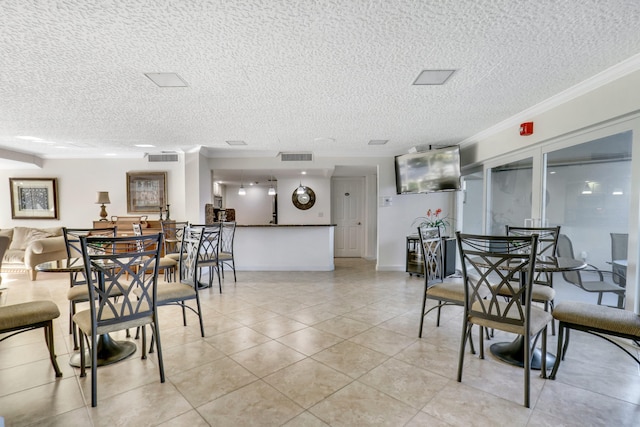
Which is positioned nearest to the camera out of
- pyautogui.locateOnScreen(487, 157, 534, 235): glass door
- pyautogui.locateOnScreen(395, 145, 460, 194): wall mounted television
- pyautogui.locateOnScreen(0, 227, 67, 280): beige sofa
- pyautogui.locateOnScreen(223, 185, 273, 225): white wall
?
pyautogui.locateOnScreen(487, 157, 534, 235): glass door

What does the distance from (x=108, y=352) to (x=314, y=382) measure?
173 cm

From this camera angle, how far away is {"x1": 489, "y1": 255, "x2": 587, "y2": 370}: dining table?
7.45ft

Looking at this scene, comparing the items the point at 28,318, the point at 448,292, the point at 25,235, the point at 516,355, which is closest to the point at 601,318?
the point at 516,355

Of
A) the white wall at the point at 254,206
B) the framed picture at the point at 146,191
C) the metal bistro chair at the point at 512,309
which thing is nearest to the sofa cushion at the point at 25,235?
the framed picture at the point at 146,191

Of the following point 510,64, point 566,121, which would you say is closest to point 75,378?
point 510,64

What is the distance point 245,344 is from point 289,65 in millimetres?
2394

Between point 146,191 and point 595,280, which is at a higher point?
point 146,191

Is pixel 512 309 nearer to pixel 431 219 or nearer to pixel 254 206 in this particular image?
pixel 431 219

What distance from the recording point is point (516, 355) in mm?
2404

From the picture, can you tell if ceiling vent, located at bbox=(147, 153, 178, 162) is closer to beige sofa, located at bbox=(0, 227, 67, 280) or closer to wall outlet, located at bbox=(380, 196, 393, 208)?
beige sofa, located at bbox=(0, 227, 67, 280)

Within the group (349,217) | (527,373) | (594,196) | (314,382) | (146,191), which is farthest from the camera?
(349,217)

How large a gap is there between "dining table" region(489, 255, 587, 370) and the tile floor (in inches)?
3.8

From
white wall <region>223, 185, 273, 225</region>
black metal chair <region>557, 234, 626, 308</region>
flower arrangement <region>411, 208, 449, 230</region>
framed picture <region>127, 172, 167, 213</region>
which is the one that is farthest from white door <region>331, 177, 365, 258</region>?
black metal chair <region>557, 234, 626, 308</region>

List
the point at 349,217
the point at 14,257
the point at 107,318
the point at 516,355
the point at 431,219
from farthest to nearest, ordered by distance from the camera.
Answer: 1. the point at 349,217
2. the point at 431,219
3. the point at 14,257
4. the point at 516,355
5. the point at 107,318
